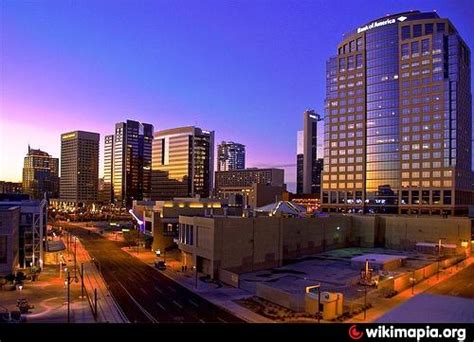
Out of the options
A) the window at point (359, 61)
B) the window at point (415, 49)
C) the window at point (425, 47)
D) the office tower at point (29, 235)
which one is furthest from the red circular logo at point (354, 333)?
the window at point (359, 61)

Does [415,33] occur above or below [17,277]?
above

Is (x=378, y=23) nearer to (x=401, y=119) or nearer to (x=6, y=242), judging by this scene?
(x=401, y=119)

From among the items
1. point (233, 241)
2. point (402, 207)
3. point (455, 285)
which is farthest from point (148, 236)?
point (402, 207)

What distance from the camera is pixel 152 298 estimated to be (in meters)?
46.1

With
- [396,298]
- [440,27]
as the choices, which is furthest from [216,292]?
[440,27]

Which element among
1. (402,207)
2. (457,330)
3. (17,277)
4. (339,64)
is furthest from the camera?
(339,64)

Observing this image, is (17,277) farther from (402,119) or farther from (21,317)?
(402,119)

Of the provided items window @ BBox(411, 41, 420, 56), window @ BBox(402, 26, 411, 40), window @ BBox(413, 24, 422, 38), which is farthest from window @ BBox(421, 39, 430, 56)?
window @ BBox(402, 26, 411, 40)

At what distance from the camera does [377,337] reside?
5.58m

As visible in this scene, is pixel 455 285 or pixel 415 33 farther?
pixel 415 33

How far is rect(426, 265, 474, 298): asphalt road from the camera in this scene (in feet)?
157

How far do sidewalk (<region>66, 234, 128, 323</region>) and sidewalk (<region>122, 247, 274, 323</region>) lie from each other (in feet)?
30.2

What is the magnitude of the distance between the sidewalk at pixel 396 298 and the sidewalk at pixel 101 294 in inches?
805

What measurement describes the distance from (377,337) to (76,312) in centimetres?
4027
